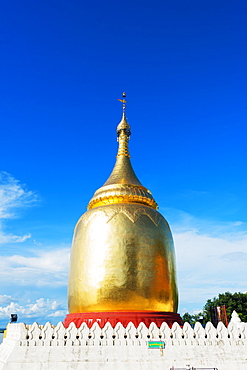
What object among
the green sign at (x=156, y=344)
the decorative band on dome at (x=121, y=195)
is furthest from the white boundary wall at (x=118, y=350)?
the decorative band on dome at (x=121, y=195)

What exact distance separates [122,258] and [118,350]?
5.05 meters

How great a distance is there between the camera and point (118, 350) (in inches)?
505

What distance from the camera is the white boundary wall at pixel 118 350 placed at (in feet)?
41.2

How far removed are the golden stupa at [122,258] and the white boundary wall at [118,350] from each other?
2.91 meters

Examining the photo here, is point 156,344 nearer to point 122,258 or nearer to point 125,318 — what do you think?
point 125,318

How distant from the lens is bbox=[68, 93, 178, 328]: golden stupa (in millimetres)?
16359

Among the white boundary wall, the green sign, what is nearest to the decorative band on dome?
the white boundary wall

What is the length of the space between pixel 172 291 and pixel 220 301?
2400cm

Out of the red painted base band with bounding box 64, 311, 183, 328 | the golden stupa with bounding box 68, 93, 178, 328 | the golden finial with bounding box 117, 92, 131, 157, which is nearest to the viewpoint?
the red painted base band with bounding box 64, 311, 183, 328

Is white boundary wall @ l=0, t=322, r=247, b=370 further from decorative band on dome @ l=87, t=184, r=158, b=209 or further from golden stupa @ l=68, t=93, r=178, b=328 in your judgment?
decorative band on dome @ l=87, t=184, r=158, b=209

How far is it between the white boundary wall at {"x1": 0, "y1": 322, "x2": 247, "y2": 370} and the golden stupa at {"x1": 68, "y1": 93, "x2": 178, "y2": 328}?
2911 mm

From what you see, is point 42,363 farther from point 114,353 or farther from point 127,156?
point 127,156

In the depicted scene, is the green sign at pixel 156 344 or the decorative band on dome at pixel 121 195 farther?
the decorative band on dome at pixel 121 195

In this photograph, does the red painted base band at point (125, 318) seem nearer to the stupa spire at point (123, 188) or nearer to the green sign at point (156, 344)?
the green sign at point (156, 344)
